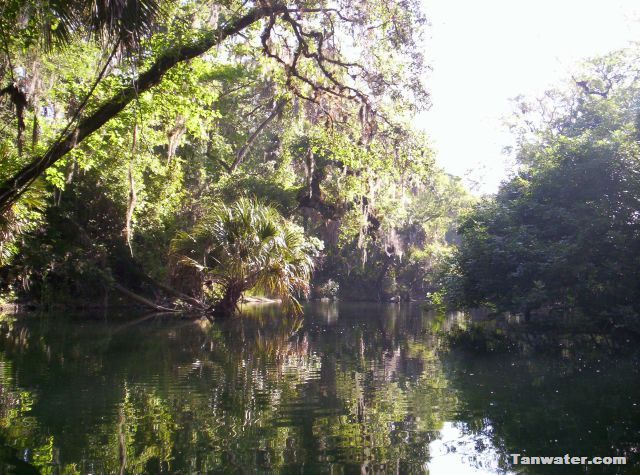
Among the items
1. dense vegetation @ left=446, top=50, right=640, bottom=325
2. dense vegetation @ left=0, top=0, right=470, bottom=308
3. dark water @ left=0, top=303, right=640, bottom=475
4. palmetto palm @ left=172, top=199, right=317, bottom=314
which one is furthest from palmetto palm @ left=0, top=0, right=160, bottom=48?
dense vegetation @ left=446, top=50, right=640, bottom=325

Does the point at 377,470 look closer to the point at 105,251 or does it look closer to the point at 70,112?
the point at 70,112

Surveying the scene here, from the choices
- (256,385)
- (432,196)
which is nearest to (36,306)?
(256,385)

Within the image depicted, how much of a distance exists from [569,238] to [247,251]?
8846 mm

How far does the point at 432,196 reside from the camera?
131 ft

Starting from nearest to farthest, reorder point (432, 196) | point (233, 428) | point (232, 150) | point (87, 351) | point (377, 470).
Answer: point (377, 470) < point (233, 428) < point (87, 351) < point (232, 150) < point (432, 196)

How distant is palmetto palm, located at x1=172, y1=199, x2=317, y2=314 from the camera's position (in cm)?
1686

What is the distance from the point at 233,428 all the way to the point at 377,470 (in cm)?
159

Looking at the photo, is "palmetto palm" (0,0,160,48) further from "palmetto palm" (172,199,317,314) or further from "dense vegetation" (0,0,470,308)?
"palmetto palm" (172,199,317,314)

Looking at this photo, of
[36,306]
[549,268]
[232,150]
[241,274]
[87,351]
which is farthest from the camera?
[232,150]

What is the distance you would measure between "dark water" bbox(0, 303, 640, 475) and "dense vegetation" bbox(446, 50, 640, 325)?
12.1 feet

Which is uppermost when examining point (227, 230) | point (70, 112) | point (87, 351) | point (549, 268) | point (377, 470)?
point (70, 112)

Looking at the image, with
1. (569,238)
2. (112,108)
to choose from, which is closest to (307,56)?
(112,108)

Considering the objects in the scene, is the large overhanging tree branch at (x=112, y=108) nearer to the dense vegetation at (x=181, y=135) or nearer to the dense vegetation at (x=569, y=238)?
the dense vegetation at (x=181, y=135)

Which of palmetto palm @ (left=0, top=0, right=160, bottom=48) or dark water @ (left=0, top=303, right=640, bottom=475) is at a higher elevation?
palmetto palm @ (left=0, top=0, right=160, bottom=48)
